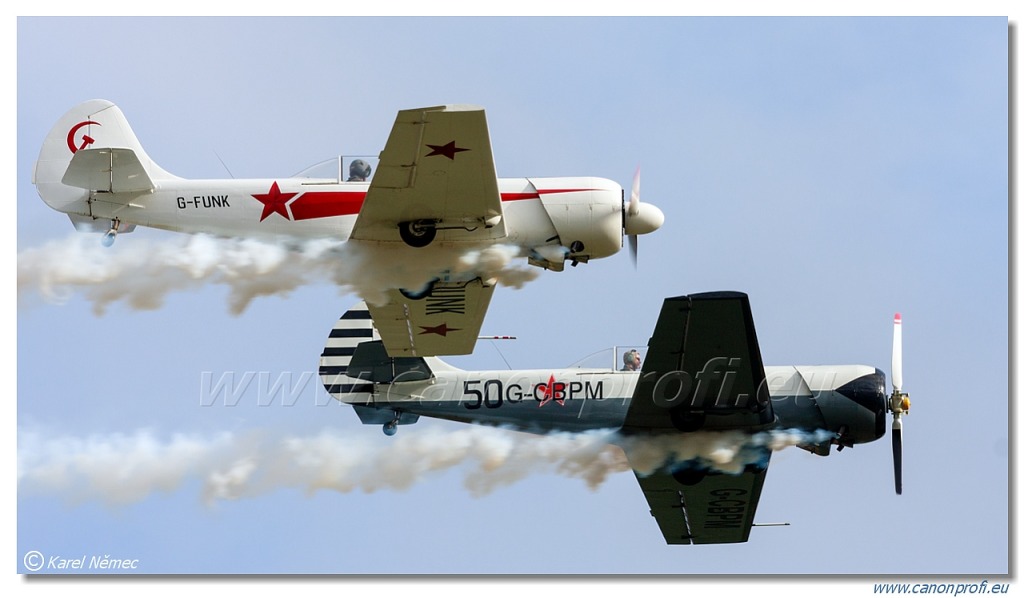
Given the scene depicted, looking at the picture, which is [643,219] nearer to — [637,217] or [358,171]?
[637,217]

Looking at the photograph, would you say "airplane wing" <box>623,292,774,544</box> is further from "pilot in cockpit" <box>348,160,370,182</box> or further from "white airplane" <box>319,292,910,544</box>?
"pilot in cockpit" <box>348,160,370,182</box>

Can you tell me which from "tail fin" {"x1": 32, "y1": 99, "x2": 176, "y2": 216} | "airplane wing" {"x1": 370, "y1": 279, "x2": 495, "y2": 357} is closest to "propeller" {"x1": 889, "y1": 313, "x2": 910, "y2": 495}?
"airplane wing" {"x1": 370, "y1": 279, "x2": 495, "y2": 357}

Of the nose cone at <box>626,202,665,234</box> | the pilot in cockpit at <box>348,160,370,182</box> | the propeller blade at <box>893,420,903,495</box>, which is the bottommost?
the propeller blade at <box>893,420,903,495</box>

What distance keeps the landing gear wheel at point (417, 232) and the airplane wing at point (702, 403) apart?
10.5ft

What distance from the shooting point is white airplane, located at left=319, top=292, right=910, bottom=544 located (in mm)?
21281

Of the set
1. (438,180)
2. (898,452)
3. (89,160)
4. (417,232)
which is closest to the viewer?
(438,180)

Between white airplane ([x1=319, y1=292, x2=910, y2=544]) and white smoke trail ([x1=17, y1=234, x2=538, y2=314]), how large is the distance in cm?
266

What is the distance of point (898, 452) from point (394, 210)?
26.9ft

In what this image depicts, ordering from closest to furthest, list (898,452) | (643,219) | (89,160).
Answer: (643,219)
(89,160)
(898,452)

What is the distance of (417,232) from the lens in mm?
21719

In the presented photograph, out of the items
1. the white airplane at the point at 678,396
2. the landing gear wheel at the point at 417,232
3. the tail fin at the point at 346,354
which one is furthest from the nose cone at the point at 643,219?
the tail fin at the point at 346,354

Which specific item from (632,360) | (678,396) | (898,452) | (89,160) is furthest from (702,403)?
(89,160)

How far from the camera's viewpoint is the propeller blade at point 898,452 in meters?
23.9

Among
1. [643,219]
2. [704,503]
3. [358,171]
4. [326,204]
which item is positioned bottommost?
[704,503]
